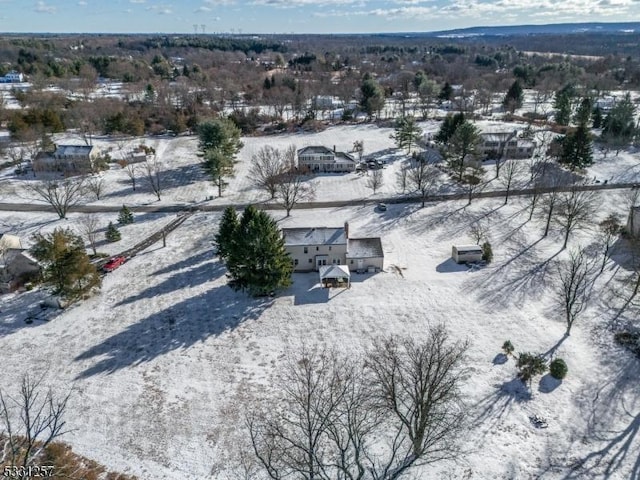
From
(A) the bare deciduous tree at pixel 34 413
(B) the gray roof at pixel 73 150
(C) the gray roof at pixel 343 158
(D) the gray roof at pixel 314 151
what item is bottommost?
(A) the bare deciduous tree at pixel 34 413

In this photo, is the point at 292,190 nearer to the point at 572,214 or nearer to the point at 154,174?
the point at 154,174

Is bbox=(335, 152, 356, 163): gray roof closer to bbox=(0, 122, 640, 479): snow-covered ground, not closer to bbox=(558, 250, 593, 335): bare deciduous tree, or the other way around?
bbox=(0, 122, 640, 479): snow-covered ground

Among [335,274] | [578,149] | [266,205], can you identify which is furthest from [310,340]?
[578,149]

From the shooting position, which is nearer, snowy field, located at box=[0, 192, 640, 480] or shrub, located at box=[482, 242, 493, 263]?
snowy field, located at box=[0, 192, 640, 480]

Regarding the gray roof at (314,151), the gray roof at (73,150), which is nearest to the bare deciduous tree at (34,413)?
the gray roof at (73,150)

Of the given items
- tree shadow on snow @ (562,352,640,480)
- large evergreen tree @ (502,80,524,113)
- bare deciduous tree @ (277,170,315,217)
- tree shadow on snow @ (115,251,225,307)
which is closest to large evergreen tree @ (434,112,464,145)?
bare deciduous tree @ (277,170,315,217)

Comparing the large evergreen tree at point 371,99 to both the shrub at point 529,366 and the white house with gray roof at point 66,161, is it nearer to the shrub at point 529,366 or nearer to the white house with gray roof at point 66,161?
the white house with gray roof at point 66,161
